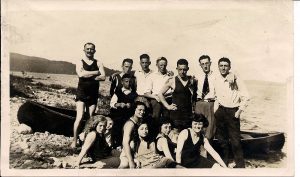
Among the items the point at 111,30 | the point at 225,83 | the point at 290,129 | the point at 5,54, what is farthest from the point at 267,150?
the point at 5,54

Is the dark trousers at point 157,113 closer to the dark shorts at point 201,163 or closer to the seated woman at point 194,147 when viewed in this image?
the seated woman at point 194,147

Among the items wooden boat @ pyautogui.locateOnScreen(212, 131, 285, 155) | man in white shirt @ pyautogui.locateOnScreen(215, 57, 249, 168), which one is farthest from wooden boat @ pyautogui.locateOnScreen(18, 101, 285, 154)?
wooden boat @ pyautogui.locateOnScreen(212, 131, 285, 155)

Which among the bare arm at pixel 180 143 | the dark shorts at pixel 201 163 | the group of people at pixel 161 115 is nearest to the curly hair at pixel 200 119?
the group of people at pixel 161 115

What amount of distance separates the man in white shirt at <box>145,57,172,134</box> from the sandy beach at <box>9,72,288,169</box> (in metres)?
0.37

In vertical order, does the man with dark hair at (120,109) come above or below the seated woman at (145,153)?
above

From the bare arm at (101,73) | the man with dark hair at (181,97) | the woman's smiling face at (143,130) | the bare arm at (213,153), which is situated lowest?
the bare arm at (213,153)

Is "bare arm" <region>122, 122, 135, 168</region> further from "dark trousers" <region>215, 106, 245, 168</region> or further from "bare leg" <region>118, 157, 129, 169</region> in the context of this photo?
"dark trousers" <region>215, 106, 245, 168</region>

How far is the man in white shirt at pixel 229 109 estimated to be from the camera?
140 inches

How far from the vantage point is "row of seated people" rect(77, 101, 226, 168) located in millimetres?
3506

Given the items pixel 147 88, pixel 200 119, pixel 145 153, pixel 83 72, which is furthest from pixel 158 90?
pixel 83 72

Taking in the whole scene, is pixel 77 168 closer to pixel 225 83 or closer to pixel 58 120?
pixel 58 120

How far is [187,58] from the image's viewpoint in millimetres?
3596

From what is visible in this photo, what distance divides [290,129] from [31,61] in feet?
7.51

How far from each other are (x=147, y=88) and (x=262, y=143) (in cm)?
109
